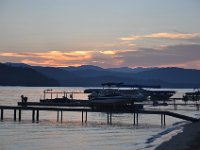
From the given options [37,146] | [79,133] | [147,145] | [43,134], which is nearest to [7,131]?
[43,134]

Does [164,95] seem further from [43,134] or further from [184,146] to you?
[184,146]

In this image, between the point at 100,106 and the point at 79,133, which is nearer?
the point at 79,133

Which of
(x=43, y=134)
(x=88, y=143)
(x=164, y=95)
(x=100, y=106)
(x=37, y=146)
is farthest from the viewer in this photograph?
(x=164, y=95)

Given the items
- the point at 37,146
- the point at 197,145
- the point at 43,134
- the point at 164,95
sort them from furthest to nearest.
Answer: the point at 164,95 < the point at 43,134 < the point at 37,146 < the point at 197,145

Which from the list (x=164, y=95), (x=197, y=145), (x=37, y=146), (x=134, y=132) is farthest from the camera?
(x=164, y=95)

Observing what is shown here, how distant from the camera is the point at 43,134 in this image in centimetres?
3903

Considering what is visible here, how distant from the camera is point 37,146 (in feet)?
102

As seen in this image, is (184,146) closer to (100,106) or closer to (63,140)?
(63,140)

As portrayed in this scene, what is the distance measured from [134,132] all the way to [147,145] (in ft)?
33.0

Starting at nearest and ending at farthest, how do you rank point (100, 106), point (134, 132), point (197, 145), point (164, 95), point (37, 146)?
1. point (197, 145)
2. point (37, 146)
3. point (134, 132)
4. point (100, 106)
5. point (164, 95)

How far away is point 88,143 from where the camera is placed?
33500mm

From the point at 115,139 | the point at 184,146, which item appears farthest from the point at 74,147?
the point at 184,146

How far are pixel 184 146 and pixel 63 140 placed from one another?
10716 millimetres

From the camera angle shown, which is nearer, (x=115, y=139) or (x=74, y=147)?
(x=74, y=147)
